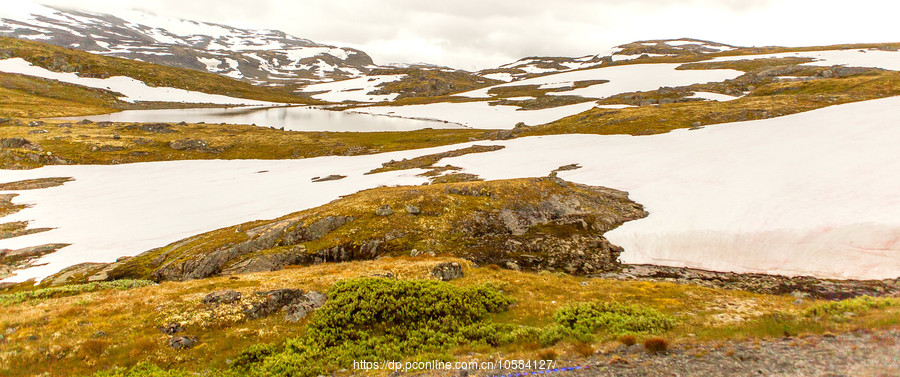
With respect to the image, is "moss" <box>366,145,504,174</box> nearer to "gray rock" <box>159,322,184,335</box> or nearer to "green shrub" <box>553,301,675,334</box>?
"green shrub" <box>553,301,675,334</box>

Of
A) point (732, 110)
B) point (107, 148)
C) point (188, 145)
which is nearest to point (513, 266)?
point (732, 110)

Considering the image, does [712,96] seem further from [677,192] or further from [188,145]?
[188,145]

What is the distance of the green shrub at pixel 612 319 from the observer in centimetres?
1230

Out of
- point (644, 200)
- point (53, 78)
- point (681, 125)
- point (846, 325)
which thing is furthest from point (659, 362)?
point (53, 78)

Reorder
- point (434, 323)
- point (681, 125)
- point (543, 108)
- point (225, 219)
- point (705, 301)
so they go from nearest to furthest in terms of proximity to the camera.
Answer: point (434, 323), point (705, 301), point (225, 219), point (681, 125), point (543, 108)

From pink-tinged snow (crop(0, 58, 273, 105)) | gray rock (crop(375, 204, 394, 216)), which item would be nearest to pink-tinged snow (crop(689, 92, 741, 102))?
gray rock (crop(375, 204, 394, 216))

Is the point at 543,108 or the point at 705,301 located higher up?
the point at 543,108

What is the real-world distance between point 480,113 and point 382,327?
13444 cm

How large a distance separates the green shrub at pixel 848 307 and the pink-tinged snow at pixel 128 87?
216979 mm

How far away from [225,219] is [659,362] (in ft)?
145

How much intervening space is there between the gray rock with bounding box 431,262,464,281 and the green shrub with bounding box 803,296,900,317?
49.5 ft

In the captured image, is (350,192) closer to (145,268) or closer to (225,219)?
(225,219)

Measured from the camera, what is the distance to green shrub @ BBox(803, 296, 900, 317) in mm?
11750

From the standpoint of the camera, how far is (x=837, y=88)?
89.9 metres
